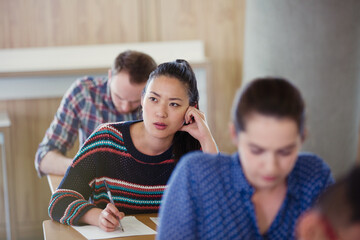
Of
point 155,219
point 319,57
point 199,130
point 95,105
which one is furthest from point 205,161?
point 319,57

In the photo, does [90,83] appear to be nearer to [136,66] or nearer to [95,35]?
[136,66]

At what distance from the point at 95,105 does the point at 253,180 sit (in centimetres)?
152

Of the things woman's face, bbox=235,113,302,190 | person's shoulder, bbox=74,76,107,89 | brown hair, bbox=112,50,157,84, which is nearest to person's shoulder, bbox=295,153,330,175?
woman's face, bbox=235,113,302,190

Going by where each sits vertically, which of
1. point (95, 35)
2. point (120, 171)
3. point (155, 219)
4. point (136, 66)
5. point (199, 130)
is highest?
point (95, 35)

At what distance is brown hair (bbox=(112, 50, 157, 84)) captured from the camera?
94.4 inches

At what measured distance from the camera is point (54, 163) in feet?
7.82

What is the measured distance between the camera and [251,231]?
1.27 meters

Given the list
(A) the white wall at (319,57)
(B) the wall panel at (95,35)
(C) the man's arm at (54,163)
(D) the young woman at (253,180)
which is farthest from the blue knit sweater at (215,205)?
(B) the wall panel at (95,35)

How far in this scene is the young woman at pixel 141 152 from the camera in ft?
5.89

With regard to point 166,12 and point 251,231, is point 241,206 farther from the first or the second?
point 166,12

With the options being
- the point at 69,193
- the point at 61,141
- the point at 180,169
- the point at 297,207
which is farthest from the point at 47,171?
the point at 297,207

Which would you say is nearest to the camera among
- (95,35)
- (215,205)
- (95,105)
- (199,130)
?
(215,205)

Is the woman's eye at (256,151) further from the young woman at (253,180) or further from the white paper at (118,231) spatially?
the white paper at (118,231)

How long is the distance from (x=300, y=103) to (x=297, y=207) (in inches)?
10.9
